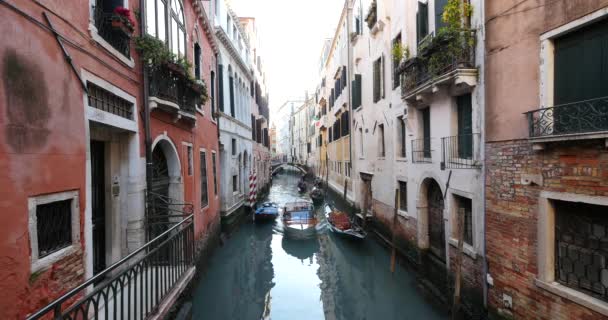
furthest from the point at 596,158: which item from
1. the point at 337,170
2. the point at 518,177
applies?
the point at 337,170

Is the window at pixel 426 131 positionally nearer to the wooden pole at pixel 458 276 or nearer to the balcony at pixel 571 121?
the wooden pole at pixel 458 276

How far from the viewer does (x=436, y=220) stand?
812cm

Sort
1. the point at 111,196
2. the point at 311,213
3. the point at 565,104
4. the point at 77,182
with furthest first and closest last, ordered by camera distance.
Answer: the point at 311,213, the point at 111,196, the point at 565,104, the point at 77,182

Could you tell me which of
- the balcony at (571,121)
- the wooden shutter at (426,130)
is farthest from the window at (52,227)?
the wooden shutter at (426,130)


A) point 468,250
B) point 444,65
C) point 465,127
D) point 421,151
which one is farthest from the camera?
point 421,151

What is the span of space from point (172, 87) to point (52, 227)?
395cm

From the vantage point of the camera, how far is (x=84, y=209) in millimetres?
3688

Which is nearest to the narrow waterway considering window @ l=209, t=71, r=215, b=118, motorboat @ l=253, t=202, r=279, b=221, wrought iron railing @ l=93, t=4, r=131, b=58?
motorboat @ l=253, t=202, r=279, b=221

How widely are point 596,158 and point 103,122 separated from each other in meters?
5.75

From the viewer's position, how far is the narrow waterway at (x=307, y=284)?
23.7 ft

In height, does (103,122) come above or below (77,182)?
above

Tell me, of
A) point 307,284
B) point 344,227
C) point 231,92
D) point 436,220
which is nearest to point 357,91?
point 231,92

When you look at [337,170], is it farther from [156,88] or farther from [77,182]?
[77,182]

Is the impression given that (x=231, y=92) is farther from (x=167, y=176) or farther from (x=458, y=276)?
(x=458, y=276)
